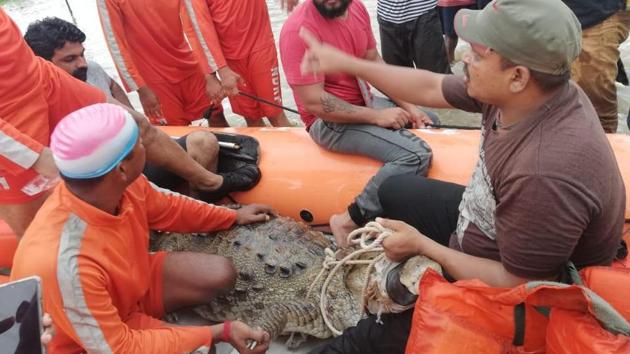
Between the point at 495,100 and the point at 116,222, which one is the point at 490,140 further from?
the point at 116,222

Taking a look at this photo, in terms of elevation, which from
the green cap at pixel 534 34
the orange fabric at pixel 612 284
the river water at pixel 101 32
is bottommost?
the river water at pixel 101 32

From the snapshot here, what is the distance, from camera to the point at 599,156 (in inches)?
60.6

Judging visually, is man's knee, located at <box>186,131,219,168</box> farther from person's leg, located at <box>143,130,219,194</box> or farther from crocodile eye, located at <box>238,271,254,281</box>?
crocodile eye, located at <box>238,271,254,281</box>

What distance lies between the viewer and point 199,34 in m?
4.05

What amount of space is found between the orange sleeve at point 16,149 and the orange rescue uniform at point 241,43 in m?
1.90

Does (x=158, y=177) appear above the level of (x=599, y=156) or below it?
below

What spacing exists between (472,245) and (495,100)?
0.57 meters

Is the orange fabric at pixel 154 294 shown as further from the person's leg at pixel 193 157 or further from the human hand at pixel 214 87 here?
the human hand at pixel 214 87

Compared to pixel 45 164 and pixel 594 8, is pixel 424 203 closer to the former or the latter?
pixel 45 164

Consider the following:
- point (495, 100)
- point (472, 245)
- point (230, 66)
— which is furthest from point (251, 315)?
point (230, 66)

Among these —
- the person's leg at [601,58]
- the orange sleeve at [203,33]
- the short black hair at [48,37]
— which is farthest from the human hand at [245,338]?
the person's leg at [601,58]

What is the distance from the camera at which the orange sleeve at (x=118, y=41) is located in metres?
3.92

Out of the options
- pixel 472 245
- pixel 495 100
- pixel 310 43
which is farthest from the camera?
pixel 310 43

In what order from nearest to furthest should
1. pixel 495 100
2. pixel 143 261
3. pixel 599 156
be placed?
pixel 599 156
pixel 495 100
pixel 143 261
